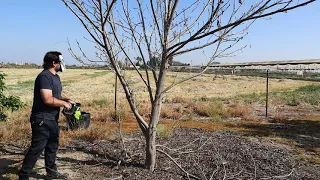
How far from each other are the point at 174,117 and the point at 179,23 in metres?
7.27

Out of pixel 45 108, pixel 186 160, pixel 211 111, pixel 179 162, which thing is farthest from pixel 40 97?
pixel 211 111

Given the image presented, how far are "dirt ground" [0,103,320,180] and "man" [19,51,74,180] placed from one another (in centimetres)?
53

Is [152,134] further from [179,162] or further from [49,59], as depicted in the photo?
[49,59]

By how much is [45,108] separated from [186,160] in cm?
217

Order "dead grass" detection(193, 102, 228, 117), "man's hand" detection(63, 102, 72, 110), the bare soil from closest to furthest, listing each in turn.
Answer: "man's hand" detection(63, 102, 72, 110) < the bare soil < "dead grass" detection(193, 102, 228, 117)

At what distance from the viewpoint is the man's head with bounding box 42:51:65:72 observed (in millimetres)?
4438

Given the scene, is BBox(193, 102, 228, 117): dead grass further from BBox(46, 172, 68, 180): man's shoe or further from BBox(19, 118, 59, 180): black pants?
BBox(19, 118, 59, 180): black pants

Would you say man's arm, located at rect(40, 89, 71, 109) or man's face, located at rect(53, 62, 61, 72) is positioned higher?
man's face, located at rect(53, 62, 61, 72)

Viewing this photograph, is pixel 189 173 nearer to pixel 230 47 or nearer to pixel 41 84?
pixel 230 47

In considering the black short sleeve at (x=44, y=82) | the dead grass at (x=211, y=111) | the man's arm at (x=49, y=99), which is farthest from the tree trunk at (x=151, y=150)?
the dead grass at (x=211, y=111)

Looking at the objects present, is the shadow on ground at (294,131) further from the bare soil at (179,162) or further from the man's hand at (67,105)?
the man's hand at (67,105)

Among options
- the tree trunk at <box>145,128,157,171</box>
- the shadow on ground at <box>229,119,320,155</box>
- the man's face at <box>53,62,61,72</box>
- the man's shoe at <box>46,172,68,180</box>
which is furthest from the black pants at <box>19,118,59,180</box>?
the shadow on ground at <box>229,119,320,155</box>

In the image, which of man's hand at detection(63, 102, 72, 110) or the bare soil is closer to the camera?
man's hand at detection(63, 102, 72, 110)

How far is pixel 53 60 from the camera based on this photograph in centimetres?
444
